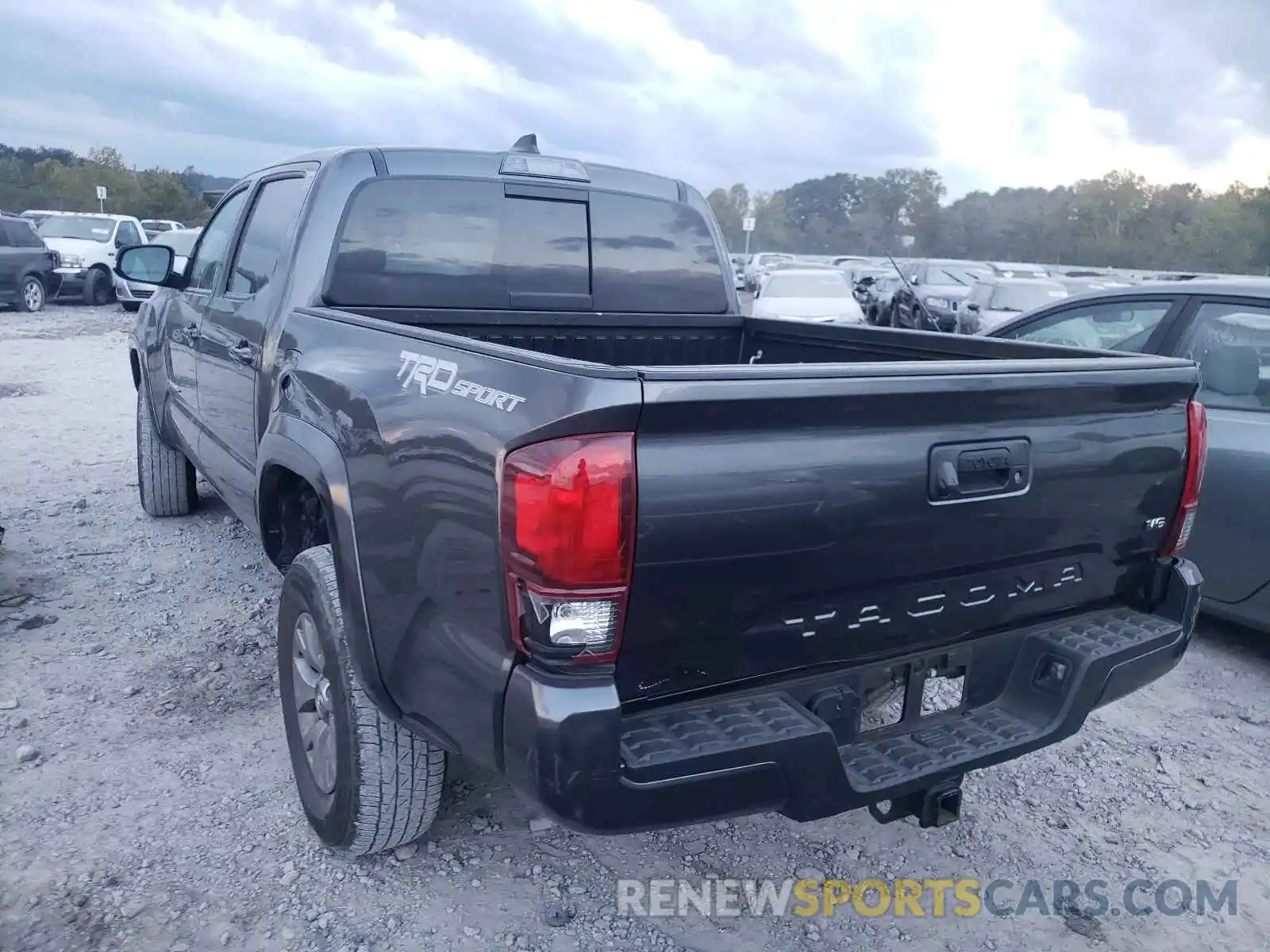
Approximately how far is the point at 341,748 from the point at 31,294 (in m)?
19.4

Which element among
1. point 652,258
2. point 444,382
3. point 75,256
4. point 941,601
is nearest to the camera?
point 444,382

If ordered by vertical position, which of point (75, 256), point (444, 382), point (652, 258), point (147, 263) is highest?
point (652, 258)

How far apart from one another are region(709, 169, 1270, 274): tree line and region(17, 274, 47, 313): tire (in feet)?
64.4

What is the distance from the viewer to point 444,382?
2225 millimetres

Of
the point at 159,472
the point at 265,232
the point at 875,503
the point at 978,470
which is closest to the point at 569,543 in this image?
the point at 875,503

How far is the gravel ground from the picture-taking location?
8.71ft

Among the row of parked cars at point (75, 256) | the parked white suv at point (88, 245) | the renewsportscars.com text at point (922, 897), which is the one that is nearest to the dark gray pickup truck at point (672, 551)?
the renewsportscars.com text at point (922, 897)

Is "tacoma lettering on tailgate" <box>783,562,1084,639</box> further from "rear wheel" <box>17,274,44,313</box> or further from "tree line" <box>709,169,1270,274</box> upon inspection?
"tree line" <box>709,169,1270,274</box>

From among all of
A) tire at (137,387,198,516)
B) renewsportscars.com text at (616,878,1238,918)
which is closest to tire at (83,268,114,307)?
tire at (137,387,198,516)

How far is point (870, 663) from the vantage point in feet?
7.71

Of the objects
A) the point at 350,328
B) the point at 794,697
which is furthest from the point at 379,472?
the point at 794,697

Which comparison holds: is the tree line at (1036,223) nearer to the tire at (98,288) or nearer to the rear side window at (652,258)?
the tire at (98,288)

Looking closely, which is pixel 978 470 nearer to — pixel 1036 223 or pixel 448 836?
pixel 448 836

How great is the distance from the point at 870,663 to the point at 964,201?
2496 inches
